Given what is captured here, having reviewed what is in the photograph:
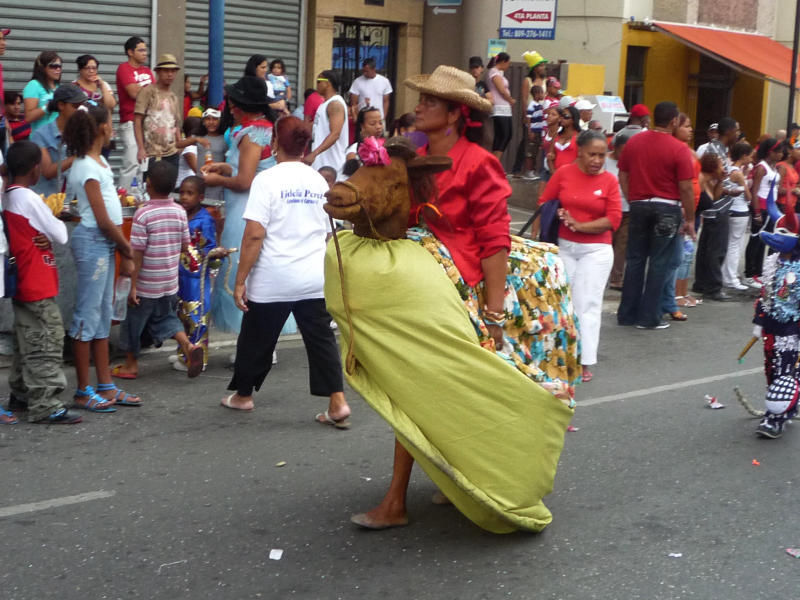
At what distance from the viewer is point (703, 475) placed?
20.8 feet

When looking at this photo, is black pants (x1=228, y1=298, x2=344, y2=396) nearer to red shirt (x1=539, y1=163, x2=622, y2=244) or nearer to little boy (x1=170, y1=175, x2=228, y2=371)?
little boy (x1=170, y1=175, x2=228, y2=371)

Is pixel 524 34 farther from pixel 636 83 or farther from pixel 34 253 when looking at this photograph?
pixel 34 253

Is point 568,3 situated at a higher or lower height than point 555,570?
higher

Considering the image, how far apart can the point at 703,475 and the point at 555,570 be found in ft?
5.60

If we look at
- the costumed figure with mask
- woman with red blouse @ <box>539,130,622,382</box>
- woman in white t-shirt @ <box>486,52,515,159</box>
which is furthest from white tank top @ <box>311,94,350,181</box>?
the costumed figure with mask

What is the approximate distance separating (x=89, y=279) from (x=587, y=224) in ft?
11.2

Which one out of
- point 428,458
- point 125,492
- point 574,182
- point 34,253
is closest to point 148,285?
point 34,253

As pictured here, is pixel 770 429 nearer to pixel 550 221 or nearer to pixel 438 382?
pixel 550 221

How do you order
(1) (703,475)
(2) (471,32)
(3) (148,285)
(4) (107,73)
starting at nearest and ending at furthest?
(1) (703,475) < (3) (148,285) < (4) (107,73) < (2) (471,32)

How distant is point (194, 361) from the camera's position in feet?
25.6

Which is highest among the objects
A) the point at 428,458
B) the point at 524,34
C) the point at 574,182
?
the point at 524,34

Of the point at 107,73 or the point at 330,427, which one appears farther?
the point at 107,73

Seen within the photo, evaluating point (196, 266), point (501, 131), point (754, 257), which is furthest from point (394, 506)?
point (501, 131)

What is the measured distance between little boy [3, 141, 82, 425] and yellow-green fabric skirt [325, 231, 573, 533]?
8.17 ft
